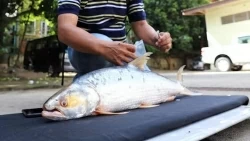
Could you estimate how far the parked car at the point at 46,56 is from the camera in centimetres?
991

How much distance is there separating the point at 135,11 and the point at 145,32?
0.46 ft

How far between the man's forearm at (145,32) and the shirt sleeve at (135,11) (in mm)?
33

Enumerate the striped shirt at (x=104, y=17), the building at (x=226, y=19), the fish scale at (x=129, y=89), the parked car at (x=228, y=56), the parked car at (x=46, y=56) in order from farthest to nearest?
1. the building at (x=226, y=19)
2. the parked car at (x=228, y=56)
3. the parked car at (x=46, y=56)
4. the striped shirt at (x=104, y=17)
5. the fish scale at (x=129, y=89)

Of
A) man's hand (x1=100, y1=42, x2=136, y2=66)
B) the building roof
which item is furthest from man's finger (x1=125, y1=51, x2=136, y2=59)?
the building roof

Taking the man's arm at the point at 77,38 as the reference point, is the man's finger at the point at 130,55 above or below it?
below

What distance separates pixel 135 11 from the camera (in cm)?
198

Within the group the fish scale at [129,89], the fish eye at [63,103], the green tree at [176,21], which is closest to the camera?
the fish eye at [63,103]

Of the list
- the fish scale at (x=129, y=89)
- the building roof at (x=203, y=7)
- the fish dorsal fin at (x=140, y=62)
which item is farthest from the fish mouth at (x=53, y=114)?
the building roof at (x=203, y=7)

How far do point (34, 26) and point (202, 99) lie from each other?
26924 mm

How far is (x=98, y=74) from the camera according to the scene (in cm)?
138

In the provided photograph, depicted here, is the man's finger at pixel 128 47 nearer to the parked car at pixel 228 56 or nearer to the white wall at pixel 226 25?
the parked car at pixel 228 56

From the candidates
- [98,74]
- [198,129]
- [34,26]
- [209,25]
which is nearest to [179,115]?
[198,129]

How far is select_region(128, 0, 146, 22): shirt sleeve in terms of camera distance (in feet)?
6.45

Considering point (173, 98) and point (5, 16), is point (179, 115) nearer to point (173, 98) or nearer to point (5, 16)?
point (173, 98)
